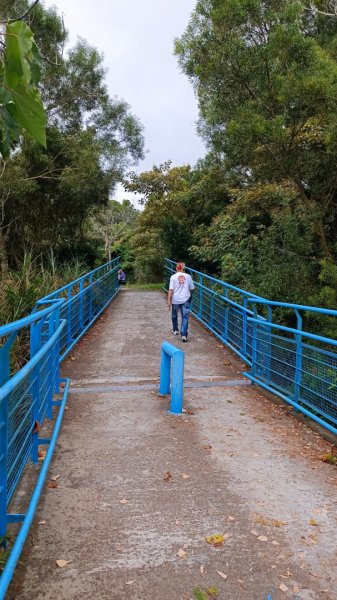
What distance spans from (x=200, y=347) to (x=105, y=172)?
34.3 feet

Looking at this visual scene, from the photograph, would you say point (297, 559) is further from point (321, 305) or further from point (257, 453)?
point (321, 305)

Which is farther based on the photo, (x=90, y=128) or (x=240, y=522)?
(x=90, y=128)

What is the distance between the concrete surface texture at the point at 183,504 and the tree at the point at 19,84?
7.48 ft

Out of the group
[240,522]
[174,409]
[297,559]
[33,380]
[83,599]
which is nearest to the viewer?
[83,599]

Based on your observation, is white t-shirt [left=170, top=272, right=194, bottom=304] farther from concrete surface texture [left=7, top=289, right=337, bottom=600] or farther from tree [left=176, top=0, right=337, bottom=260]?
concrete surface texture [left=7, top=289, right=337, bottom=600]

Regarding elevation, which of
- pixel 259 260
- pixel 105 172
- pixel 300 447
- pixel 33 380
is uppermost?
pixel 105 172

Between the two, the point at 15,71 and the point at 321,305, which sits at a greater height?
the point at 15,71

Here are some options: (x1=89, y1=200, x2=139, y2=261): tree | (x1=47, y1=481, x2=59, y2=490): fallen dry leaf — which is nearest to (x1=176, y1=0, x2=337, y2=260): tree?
(x1=47, y1=481, x2=59, y2=490): fallen dry leaf

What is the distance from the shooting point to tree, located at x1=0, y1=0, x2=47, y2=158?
1381mm

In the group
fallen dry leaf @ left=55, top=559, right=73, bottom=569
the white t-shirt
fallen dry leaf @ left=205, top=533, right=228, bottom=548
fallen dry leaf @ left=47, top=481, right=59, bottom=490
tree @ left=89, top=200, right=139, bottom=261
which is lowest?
fallen dry leaf @ left=47, top=481, right=59, bottom=490

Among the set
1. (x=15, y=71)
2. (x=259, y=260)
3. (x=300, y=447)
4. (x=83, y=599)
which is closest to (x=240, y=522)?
(x=83, y=599)

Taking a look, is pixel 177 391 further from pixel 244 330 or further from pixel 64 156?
pixel 64 156

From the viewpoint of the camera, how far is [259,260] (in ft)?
39.2

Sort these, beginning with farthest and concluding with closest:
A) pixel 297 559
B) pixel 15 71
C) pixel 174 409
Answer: pixel 174 409, pixel 297 559, pixel 15 71
